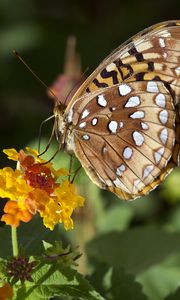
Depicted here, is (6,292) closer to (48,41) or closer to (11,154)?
(11,154)

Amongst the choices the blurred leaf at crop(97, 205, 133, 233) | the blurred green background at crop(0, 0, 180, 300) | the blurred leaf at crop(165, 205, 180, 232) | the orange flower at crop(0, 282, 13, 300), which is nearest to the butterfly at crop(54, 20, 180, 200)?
the orange flower at crop(0, 282, 13, 300)

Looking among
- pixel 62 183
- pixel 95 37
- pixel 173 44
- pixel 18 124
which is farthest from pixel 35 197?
pixel 95 37

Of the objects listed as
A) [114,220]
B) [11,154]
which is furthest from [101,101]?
[114,220]

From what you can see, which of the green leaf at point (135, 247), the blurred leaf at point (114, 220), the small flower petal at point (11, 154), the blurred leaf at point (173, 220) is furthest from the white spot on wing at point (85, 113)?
the blurred leaf at point (173, 220)

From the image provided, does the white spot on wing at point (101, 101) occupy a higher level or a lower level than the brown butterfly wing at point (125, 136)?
higher

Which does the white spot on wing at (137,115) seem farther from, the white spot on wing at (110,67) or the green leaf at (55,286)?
the green leaf at (55,286)

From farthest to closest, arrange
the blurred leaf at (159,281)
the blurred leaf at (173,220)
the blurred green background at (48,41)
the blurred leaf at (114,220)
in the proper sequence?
the blurred green background at (48,41), the blurred leaf at (173,220), the blurred leaf at (114,220), the blurred leaf at (159,281)

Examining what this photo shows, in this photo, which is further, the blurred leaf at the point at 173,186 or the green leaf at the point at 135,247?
the blurred leaf at the point at 173,186

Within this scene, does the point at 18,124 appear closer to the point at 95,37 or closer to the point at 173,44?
the point at 95,37
